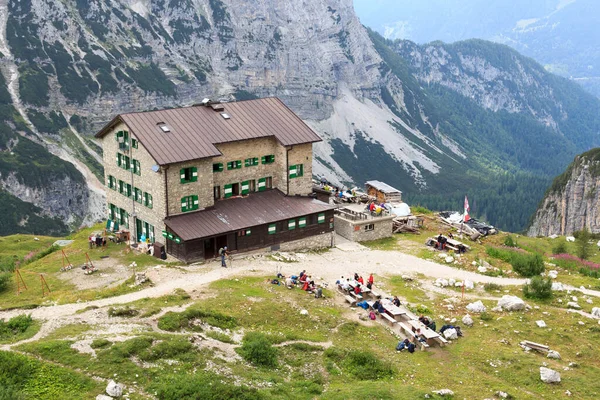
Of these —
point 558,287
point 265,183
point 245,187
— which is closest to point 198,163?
point 245,187

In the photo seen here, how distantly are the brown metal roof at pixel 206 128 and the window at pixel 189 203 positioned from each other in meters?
4.30

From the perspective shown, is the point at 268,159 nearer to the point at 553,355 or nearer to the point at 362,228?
the point at 362,228

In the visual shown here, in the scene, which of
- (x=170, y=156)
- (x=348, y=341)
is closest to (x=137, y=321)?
(x=348, y=341)

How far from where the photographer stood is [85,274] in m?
66.2

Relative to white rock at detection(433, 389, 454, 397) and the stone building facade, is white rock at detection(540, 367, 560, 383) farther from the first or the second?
the stone building facade

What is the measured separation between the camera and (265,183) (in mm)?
81625

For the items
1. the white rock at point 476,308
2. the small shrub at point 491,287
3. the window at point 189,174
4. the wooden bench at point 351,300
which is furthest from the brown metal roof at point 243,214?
the white rock at point 476,308

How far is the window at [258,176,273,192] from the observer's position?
266 ft

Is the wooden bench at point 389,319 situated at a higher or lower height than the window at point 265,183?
lower

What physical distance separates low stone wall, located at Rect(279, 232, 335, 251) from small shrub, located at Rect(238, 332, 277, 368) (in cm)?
3160

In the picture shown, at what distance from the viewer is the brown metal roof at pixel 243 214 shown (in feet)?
231

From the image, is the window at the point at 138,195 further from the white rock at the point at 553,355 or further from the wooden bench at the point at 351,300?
the white rock at the point at 553,355

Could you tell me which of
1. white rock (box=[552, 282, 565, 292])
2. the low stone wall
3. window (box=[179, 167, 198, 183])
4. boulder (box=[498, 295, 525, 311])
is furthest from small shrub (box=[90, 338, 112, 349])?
white rock (box=[552, 282, 565, 292])

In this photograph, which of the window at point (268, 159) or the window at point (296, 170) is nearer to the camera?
the window at point (268, 159)
